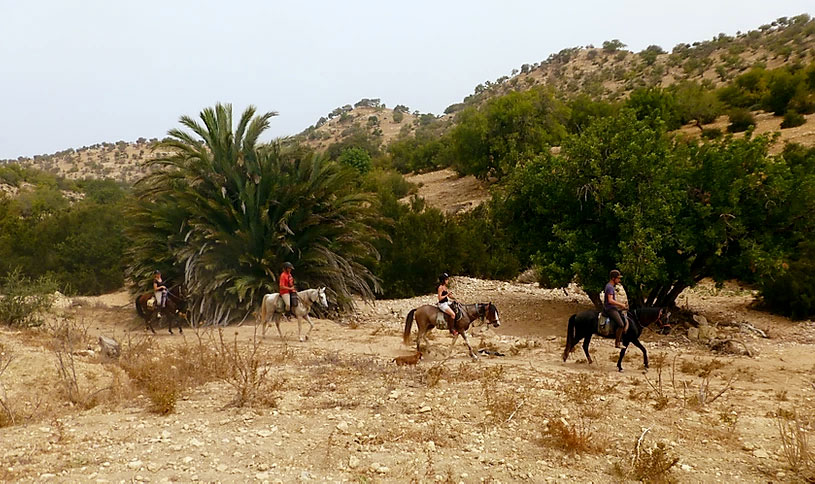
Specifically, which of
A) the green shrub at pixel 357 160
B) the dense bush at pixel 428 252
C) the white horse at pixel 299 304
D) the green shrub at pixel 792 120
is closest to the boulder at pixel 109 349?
the white horse at pixel 299 304

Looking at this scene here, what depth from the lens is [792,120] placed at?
99.1 ft

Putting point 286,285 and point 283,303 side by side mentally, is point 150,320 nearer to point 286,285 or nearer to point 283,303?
point 283,303

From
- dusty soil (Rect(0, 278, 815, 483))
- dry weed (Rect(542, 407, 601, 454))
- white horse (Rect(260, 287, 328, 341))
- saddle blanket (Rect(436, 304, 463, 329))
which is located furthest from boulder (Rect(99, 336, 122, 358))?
dry weed (Rect(542, 407, 601, 454))

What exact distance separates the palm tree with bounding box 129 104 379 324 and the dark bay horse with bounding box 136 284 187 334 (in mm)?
405

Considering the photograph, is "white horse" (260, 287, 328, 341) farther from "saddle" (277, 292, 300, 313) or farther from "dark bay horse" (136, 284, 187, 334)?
"dark bay horse" (136, 284, 187, 334)

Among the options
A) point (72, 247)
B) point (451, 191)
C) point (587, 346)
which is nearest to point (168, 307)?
point (587, 346)

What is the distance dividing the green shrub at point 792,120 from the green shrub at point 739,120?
5.96 feet

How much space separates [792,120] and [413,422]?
34.3 meters

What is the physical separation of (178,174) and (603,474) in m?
15.5

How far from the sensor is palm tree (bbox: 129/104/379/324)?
1526 cm

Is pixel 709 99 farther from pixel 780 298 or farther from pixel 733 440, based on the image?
pixel 733 440

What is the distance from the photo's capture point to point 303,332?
14.0 meters

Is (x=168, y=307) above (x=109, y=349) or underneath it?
underneath

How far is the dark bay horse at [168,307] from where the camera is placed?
572 inches
